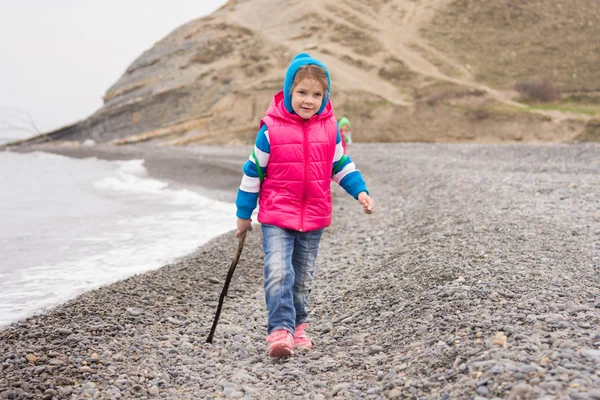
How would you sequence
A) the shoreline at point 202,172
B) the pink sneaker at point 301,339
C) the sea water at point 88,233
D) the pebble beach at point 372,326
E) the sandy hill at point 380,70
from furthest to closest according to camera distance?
the sandy hill at point 380,70, the shoreline at point 202,172, the sea water at point 88,233, the pink sneaker at point 301,339, the pebble beach at point 372,326

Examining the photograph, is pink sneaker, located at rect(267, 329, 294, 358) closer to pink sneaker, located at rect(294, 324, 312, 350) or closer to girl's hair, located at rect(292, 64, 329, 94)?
pink sneaker, located at rect(294, 324, 312, 350)

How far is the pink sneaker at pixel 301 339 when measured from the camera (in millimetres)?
4289

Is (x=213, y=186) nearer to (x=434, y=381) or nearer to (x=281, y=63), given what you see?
(x=434, y=381)

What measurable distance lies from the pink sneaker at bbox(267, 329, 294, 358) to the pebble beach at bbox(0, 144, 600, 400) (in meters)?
0.09

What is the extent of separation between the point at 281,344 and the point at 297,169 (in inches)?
50.9

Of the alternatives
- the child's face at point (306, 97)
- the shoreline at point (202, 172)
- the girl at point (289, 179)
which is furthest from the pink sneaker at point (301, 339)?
the shoreline at point (202, 172)

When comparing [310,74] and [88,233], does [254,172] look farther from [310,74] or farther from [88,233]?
[88,233]

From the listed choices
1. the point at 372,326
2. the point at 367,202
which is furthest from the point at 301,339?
the point at 367,202

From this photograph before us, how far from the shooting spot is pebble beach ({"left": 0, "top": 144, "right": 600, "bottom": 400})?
10.3 feet

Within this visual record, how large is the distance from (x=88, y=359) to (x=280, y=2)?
56236 millimetres

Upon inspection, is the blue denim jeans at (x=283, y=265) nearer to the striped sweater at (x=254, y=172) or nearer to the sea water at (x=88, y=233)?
the striped sweater at (x=254, y=172)

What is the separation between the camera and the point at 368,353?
398 cm

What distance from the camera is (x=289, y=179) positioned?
4.05 metres

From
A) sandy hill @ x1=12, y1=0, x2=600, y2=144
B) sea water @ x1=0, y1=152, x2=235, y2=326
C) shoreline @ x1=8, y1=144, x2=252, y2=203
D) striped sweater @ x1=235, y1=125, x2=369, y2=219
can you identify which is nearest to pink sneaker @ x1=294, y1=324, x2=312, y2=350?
striped sweater @ x1=235, y1=125, x2=369, y2=219
